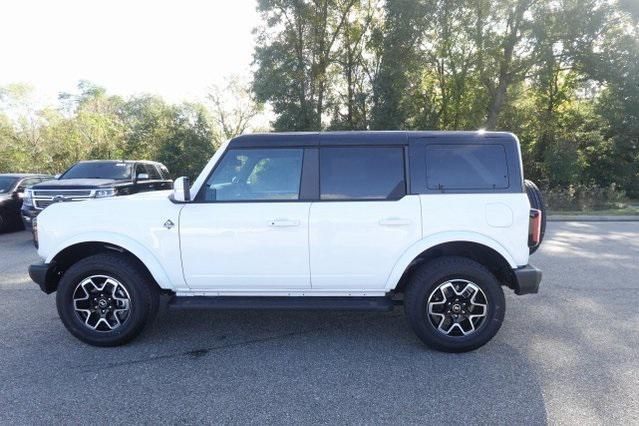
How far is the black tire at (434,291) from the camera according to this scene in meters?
3.32

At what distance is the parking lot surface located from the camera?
8.47ft

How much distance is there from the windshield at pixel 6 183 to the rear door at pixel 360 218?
10.1 m

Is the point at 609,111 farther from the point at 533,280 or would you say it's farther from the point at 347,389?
the point at 347,389

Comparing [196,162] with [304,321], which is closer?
[304,321]

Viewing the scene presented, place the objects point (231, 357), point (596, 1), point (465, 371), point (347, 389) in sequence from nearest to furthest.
→ point (347, 389)
point (465, 371)
point (231, 357)
point (596, 1)

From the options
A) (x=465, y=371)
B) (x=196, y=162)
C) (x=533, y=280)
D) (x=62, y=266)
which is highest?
(x=196, y=162)

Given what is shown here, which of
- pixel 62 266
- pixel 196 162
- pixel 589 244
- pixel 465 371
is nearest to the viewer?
pixel 465 371

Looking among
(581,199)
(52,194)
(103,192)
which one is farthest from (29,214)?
(581,199)

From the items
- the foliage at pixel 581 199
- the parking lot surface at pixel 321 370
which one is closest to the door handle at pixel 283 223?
the parking lot surface at pixel 321 370

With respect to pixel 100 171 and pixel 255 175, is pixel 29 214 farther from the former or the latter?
pixel 255 175

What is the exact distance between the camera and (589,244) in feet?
26.9

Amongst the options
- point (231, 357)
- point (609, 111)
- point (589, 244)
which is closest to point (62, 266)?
point (231, 357)

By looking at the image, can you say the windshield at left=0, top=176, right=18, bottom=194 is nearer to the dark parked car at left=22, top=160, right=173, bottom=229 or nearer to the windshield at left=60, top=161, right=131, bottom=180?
the dark parked car at left=22, top=160, right=173, bottom=229

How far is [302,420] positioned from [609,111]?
909 inches
